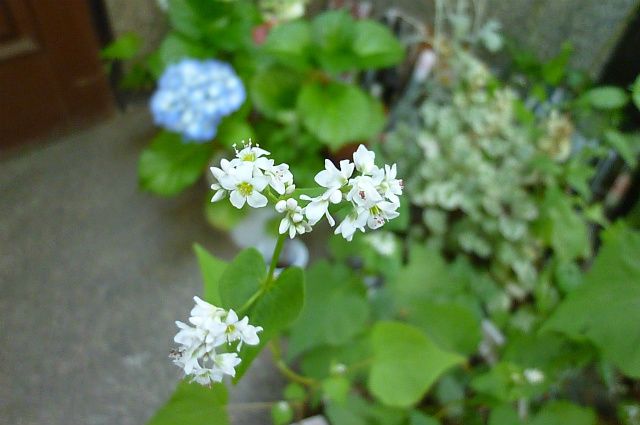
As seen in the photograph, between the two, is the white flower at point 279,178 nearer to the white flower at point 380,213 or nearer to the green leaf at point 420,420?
the white flower at point 380,213

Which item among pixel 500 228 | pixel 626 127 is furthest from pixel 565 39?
pixel 500 228

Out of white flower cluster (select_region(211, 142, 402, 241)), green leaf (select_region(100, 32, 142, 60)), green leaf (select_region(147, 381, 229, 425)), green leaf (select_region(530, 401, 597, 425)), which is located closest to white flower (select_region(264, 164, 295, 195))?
white flower cluster (select_region(211, 142, 402, 241))

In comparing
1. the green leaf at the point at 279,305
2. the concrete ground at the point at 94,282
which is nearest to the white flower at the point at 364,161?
the green leaf at the point at 279,305

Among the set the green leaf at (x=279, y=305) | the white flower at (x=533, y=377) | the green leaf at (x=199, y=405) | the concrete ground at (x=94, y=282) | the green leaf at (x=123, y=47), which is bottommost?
the concrete ground at (x=94, y=282)

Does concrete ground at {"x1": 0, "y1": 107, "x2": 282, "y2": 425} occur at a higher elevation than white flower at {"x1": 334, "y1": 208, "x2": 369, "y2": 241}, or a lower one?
lower

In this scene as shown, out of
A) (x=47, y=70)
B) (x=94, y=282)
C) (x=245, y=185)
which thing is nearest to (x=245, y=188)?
(x=245, y=185)

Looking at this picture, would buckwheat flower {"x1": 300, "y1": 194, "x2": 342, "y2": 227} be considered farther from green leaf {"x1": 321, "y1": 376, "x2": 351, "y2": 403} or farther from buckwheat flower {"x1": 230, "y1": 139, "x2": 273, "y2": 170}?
green leaf {"x1": 321, "y1": 376, "x2": 351, "y2": 403}
